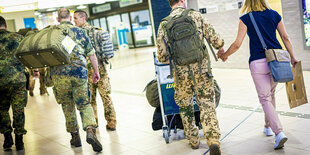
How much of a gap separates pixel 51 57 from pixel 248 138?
87.4 inches

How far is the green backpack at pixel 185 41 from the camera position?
356 cm

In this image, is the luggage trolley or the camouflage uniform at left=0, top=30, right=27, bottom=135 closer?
the luggage trolley

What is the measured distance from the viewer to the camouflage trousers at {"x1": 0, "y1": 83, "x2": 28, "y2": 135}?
4.76 meters

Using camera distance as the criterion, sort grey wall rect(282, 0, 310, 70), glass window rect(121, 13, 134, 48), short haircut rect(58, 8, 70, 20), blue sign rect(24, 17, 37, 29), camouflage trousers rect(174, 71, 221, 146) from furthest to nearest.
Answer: glass window rect(121, 13, 134, 48) → blue sign rect(24, 17, 37, 29) → grey wall rect(282, 0, 310, 70) → short haircut rect(58, 8, 70, 20) → camouflage trousers rect(174, 71, 221, 146)

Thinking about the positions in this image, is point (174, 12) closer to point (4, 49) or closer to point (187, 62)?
point (187, 62)

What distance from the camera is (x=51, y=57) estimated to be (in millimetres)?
3963

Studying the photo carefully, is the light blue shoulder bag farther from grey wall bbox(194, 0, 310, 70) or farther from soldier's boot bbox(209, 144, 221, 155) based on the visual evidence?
grey wall bbox(194, 0, 310, 70)

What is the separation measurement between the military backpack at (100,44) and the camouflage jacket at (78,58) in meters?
0.78

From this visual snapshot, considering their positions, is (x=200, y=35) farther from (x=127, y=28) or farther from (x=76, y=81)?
(x=127, y=28)

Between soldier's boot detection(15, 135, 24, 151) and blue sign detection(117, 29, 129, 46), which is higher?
blue sign detection(117, 29, 129, 46)

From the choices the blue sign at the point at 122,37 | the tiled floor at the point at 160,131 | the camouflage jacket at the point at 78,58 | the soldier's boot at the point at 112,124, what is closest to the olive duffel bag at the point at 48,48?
the camouflage jacket at the point at 78,58

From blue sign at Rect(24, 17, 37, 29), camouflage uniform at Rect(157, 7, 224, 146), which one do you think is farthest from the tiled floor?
blue sign at Rect(24, 17, 37, 29)

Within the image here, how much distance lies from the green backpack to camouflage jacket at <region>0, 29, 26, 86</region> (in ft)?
7.11

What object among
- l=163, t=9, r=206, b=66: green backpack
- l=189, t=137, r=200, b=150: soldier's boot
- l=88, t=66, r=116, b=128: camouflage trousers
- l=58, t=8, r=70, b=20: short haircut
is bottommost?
l=189, t=137, r=200, b=150: soldier's boot
